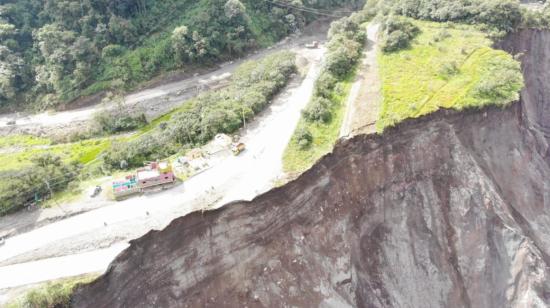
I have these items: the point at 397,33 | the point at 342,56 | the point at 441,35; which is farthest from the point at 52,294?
the point at 441,35

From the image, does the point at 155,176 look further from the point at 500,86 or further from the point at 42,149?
the point at 500,86

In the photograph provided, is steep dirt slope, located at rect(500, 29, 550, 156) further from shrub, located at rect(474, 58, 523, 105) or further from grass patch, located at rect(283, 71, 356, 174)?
grass patch, located at rect(283, 71, 356, 174)

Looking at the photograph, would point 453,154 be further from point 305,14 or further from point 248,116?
point 305,14

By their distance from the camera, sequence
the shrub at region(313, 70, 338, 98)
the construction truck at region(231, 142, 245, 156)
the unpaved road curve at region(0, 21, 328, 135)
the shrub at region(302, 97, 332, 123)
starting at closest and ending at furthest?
the construction truck at region(231, 142, 245, 156)
the shrub at region(302, 97, 332, 123)
the shrub at region(313, 70, 338, 98)
the unpaved road curve at region(0, 21, 328, 135)

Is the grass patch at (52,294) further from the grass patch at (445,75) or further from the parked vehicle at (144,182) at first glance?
the grass patch at (445,75)

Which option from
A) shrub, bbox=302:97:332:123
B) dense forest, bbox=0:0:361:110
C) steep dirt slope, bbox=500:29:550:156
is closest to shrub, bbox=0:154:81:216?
shrub, bbox=302:97:332:123
